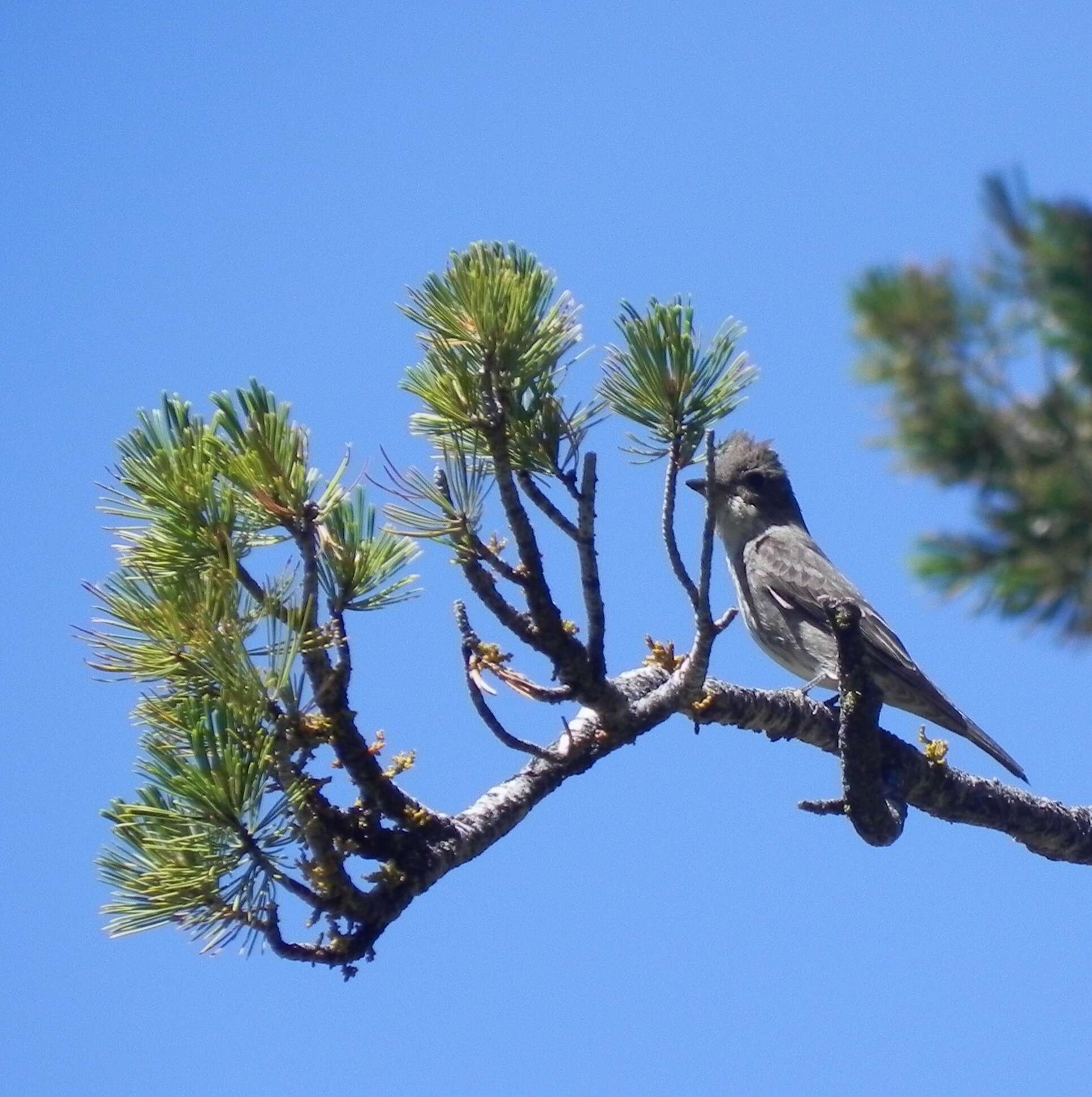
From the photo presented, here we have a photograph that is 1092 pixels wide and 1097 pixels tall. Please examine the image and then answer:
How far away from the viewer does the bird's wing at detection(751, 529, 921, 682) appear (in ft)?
27.2

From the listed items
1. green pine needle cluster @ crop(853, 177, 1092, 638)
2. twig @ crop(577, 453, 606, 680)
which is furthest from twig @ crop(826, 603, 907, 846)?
green pine needle cluster @ crop(853, 177, 1092, 638)

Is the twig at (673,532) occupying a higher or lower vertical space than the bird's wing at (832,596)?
lower

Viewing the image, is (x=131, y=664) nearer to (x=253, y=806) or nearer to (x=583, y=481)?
(x=253, y=806)

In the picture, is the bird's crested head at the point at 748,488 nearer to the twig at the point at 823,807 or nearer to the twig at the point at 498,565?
the twig at the point at 823,807

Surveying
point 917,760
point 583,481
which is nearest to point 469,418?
point 583,481

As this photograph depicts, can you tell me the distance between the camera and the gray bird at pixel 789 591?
8188 millimetres

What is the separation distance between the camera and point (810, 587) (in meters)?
8.57

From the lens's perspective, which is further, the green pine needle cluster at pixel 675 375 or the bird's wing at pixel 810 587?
the bird's wing at pixel 810 587

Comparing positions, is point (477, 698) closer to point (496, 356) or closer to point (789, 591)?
point (496, 356)

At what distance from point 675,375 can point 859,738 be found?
5.35 ft

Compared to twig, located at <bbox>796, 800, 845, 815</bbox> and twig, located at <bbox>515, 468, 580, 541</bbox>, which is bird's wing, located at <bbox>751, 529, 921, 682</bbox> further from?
twig, located at <bbox>515, 468, 580, 541</bbox>

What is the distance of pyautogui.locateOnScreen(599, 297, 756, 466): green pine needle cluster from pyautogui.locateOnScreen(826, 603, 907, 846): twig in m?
0.97

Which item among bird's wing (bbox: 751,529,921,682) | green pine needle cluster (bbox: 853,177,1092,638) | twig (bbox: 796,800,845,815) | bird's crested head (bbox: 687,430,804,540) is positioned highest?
bird's crested head (bbox: 687,430,804,540)

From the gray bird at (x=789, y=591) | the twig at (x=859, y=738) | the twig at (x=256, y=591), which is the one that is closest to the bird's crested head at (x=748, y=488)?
the gray bird at (x=789, y=591)
